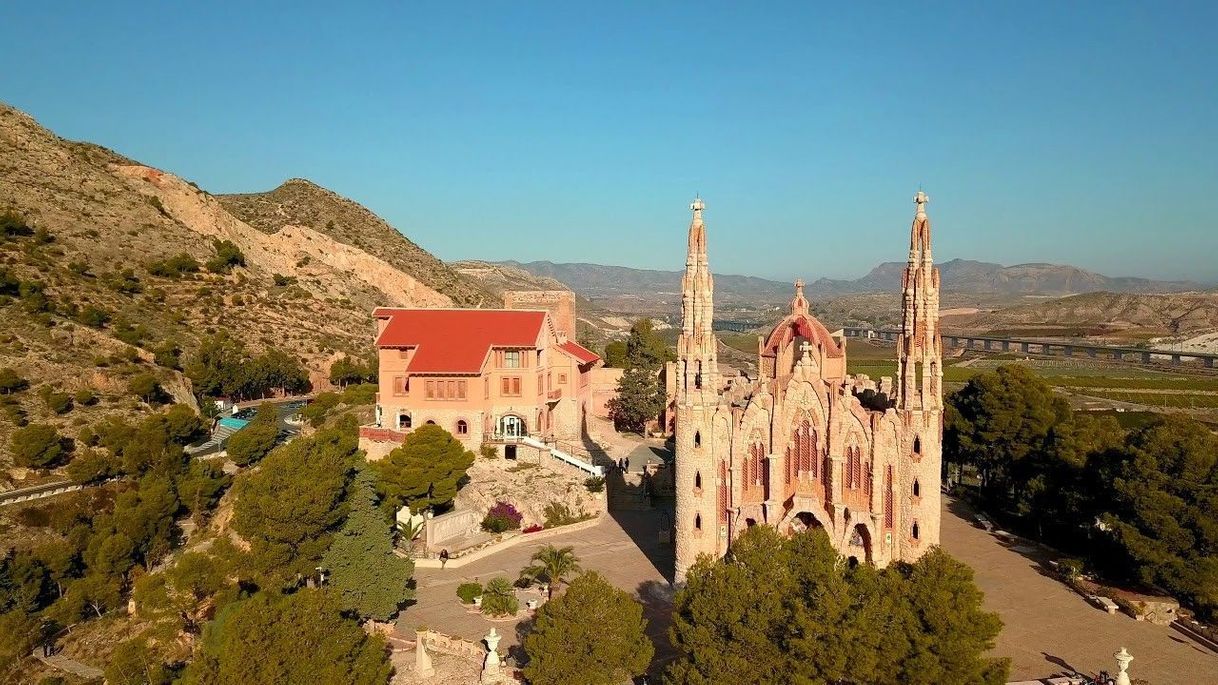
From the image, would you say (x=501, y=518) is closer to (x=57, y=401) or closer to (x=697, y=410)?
(x=697, y=410)

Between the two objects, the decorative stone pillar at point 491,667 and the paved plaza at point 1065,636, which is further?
the paved plaza at point 1065,636

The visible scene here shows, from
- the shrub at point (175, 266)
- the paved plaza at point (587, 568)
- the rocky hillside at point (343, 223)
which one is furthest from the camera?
the rocky hillside at point (343, 223)

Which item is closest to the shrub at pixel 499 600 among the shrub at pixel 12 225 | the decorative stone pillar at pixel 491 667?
the decorative stone pillar at pixel 491 667

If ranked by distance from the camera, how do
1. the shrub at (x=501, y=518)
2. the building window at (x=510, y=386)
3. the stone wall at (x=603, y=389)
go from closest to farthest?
the shrub at (x=501, y=518) → the building window at (x=510, y=386) → the stone wall at (x=603, y=389)

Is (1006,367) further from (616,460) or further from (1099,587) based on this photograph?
(616,460)

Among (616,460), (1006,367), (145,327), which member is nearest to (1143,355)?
(1006,367)

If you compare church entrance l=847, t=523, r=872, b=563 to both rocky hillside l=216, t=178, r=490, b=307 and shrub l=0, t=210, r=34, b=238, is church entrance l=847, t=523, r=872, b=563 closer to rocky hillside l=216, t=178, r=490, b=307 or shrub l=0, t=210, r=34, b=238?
shrub l=0, t=210, r=34, b=238

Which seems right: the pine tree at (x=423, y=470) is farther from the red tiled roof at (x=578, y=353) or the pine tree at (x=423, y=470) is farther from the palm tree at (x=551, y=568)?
the red tiled roof at (x=578, y=353)
